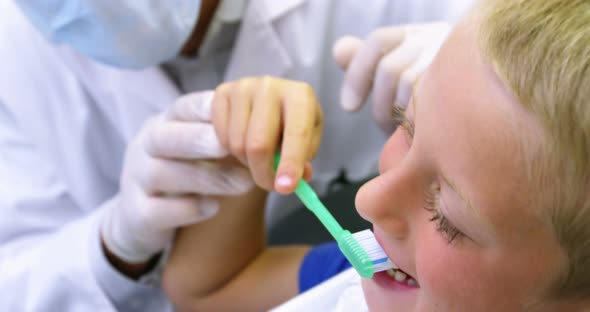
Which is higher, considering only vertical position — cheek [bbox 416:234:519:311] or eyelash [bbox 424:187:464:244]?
eyelash [bbox 424:187:464:244]

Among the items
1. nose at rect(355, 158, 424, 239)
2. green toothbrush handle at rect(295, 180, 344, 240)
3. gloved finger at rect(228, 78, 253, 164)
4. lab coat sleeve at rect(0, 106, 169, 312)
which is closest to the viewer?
nose at rect(355, 158, 424, 239)

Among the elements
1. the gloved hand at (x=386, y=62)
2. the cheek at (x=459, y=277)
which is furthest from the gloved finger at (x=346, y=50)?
the cheek at (x=459, y=277)

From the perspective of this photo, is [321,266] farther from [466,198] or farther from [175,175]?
[466,198]

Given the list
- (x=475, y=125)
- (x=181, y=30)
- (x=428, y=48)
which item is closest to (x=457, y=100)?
(x=475, y=125)

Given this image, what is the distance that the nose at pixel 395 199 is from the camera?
1.60 feet

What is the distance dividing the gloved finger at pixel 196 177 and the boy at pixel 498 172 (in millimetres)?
371

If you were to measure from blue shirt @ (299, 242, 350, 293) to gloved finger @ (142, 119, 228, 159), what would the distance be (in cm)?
25

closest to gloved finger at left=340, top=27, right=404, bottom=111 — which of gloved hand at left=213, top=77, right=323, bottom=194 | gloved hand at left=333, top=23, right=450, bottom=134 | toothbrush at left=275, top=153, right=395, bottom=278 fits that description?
gloved hand at left=333, top=23, right=450, bottom=134

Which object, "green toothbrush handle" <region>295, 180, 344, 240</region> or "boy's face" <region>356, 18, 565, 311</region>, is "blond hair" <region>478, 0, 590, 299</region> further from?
"green toothbrush handle" <region>295, 180, 344, 240</region>

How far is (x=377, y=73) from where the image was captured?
0.95 m

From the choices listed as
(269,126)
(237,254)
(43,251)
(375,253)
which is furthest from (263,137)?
(43,251)

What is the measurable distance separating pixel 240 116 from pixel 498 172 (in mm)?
444

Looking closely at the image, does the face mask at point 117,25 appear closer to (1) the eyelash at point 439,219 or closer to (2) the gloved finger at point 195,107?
(2) the gloved finger at point 195,107

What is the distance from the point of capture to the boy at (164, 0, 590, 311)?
1.26 ft
